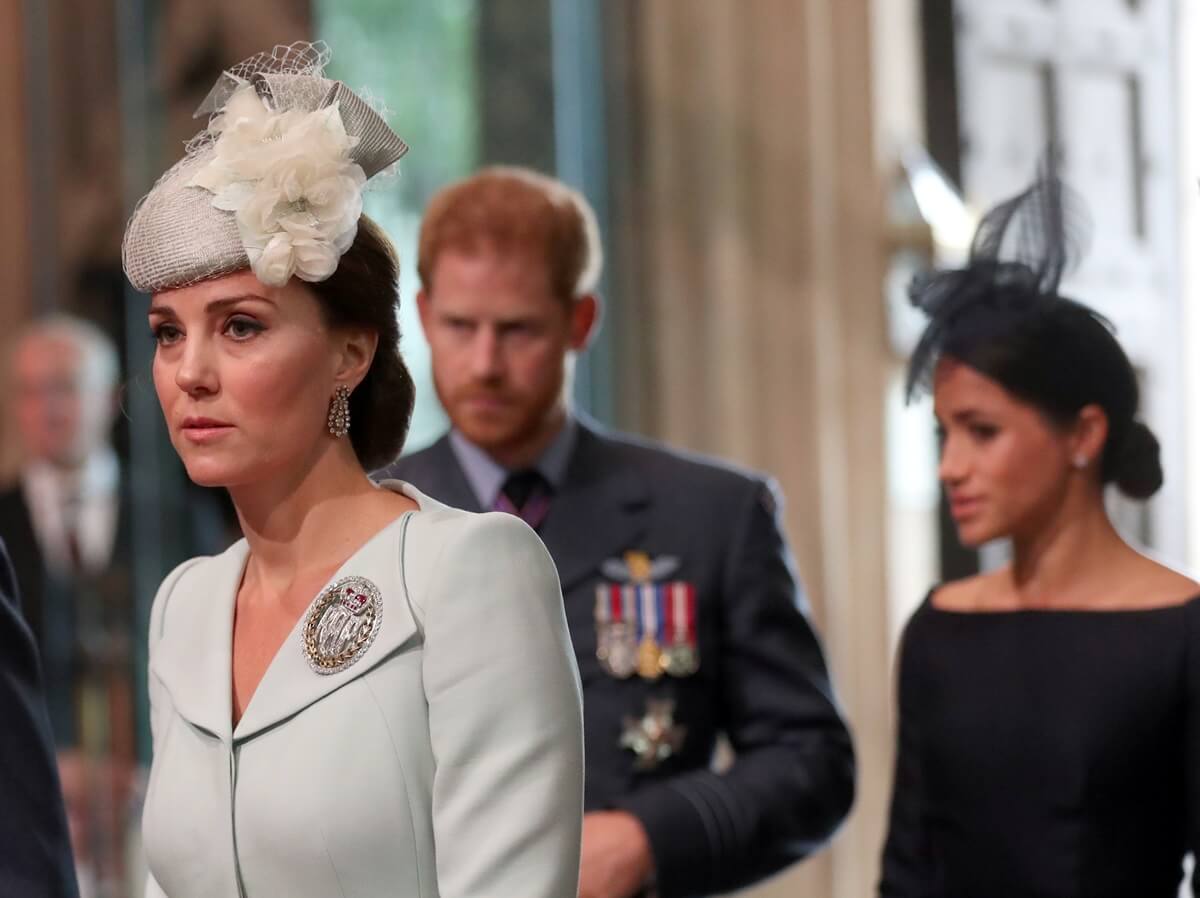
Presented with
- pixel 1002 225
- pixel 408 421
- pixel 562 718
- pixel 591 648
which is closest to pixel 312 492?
pixel 408 421

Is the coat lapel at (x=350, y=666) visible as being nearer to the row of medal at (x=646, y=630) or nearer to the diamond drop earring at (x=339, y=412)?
the diamond drop earring at (x=339, y=412)

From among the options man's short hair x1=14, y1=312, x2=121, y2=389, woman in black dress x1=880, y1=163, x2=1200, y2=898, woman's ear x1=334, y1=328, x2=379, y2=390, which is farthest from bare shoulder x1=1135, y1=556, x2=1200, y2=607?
man's short hair x1=14, y1=312, x2=121, y2=389

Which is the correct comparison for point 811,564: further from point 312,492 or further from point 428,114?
point 312,492

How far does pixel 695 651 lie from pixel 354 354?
1165 mm

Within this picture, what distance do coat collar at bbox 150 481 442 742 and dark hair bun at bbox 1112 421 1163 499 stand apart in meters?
1.19

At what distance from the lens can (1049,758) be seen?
2.65 m

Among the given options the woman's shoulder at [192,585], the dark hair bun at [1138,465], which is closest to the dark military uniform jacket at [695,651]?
the dark hair bun at [1138,465]

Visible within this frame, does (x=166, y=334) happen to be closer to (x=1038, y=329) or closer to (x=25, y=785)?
(x=25, y=785)

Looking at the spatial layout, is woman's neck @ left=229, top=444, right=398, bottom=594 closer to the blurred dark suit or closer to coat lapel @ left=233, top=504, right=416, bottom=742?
coat lapel @ left=233, top=504, right=416, bottom=742

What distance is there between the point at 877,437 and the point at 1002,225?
2602mm

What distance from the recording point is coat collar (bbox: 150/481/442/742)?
1836 mm

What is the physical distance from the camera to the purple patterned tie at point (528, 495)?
2967mm

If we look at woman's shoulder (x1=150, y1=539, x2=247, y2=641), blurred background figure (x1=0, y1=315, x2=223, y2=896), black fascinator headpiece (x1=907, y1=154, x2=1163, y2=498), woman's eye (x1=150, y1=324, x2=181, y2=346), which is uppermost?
woman's eye (x1=150, y1=324, x2=181, y2=346)

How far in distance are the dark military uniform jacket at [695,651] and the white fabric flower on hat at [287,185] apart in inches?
39.4
